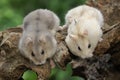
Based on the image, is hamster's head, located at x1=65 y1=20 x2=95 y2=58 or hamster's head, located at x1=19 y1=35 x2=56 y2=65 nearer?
hamster's head, located at x1=19 y1=35 x2=56 y2=65

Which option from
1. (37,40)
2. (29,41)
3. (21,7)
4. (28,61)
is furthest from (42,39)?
(21,7)

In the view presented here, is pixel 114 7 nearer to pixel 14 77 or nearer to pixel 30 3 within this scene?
pixel 14 77

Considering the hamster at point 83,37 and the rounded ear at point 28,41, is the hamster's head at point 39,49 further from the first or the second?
the hamster at point 83,37

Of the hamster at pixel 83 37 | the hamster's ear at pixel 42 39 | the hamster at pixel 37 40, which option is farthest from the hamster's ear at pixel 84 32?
the hamster's ear at pixel 42 39

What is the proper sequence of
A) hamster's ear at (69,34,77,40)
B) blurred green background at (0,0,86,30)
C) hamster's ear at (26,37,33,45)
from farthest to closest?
blurred green background at (0,0,86,30) < hamster's ear at (69,34,77,40) < hamster's ear at (26,37,33,45)

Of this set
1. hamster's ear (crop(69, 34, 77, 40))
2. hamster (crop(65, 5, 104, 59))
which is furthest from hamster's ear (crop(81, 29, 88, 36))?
hamster's ear (crop(69, 34, 77, 40))

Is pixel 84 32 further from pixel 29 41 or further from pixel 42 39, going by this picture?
pixel 29 41

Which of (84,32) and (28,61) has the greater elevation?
(84,32)

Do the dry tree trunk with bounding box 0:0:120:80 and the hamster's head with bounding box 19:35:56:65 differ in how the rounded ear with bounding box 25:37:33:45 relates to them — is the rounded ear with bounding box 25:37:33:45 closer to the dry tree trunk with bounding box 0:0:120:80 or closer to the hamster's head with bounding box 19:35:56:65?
the hamster's head with bounding box 19:35:56:65
